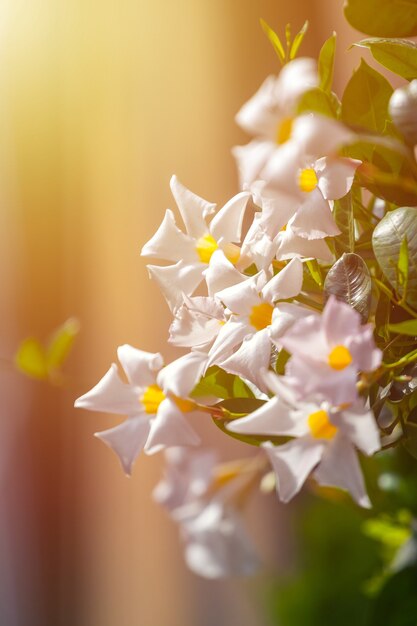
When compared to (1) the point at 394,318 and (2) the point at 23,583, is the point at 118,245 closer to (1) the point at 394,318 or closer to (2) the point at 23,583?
(2) the point at 23,583

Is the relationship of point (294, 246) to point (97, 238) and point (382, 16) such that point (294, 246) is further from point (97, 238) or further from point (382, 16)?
point (97, 238)

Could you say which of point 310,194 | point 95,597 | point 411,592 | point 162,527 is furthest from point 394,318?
point 95,597

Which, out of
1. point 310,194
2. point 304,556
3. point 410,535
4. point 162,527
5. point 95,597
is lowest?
point 95,597

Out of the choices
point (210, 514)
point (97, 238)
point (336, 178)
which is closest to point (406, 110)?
point (336, 178)

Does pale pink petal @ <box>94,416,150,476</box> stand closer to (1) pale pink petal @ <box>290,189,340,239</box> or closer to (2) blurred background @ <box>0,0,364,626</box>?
(1) pale pink petal @ <box>290,189,340,239</box>

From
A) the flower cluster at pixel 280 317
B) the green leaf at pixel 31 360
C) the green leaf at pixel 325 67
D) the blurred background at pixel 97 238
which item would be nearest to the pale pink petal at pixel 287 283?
the flower cluster at pixel 280 317

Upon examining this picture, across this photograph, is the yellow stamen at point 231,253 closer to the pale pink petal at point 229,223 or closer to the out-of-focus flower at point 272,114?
the pale pink petal at point 229,223
